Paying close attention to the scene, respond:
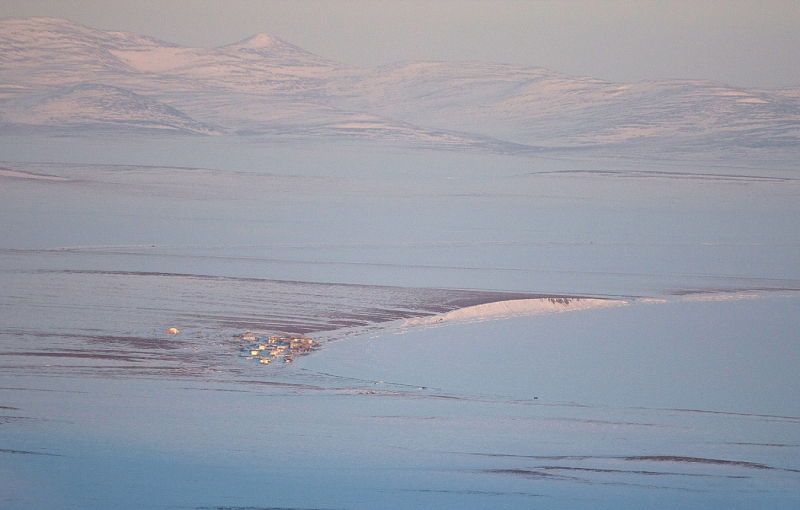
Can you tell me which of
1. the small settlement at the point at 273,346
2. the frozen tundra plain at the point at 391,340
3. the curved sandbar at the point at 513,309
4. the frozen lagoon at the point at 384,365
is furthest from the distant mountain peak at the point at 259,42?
the small settlement at the point at 273,346

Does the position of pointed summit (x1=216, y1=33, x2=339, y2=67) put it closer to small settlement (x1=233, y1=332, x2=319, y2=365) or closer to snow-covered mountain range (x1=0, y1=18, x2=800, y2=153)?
snow-covered mountain range (x1=0, y1=18, x2=800, y2=153)

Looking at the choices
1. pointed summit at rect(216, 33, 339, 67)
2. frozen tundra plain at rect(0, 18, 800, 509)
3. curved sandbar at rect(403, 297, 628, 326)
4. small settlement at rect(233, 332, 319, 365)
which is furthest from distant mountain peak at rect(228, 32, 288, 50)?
small settlement at rect(233, 332, 319, 365)

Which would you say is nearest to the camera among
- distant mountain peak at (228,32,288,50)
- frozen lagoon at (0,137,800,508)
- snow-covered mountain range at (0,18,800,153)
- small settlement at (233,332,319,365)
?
frozen lagoon at (0,137,800,508)

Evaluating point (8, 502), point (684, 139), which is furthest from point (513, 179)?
point (8, 502)

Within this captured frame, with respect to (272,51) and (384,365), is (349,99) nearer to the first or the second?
(272,51)

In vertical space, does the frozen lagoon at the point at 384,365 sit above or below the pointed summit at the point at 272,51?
below

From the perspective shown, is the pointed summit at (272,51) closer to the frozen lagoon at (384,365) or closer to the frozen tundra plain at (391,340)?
the frozen tundra plain at (391,340)

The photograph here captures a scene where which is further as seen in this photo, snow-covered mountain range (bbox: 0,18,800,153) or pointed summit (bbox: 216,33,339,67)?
pointed summit (bbox: 216,33,339,67)
